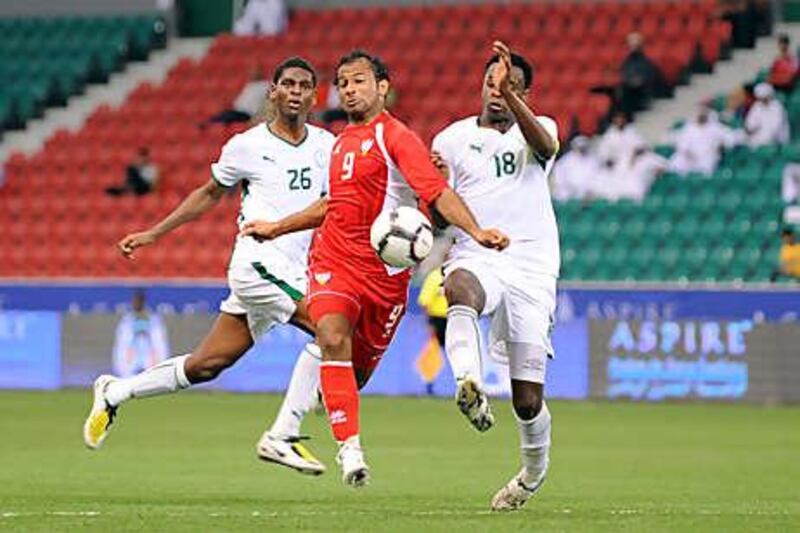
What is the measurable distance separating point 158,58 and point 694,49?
31.7ft

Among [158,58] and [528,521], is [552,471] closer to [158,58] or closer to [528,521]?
[528,521]

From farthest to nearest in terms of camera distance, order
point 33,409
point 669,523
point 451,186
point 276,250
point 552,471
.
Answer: point 33,409 → point 552,471 → point 276,250 → point 451,186 → point 669,523

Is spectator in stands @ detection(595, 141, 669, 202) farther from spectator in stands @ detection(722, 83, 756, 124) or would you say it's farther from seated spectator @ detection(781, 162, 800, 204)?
seated spectator @ detection(781, 162, 800, 204)

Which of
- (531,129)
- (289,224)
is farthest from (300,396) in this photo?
(531,129)

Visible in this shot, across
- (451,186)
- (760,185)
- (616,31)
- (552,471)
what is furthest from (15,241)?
(451,186)

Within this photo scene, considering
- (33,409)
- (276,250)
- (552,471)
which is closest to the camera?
(276,250)

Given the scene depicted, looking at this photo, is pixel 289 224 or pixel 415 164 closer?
pixel 415 164

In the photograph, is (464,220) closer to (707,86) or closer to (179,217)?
(179,217)

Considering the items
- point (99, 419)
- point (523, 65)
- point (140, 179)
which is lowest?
point (140, 179)

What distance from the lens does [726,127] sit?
27.5 m

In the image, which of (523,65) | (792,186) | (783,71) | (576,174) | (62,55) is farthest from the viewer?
(62,55)

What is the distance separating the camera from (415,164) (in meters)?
10.7

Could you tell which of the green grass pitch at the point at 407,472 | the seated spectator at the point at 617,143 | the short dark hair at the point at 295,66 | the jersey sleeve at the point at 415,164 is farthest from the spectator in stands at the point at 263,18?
the jersey sleeve at the point at 415,164

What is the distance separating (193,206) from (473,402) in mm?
3395
